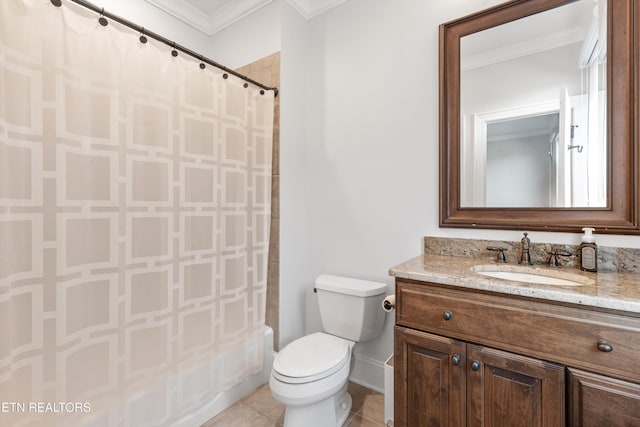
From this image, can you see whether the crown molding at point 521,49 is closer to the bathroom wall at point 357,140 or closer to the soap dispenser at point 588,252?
the bathroom wall at point 357,140

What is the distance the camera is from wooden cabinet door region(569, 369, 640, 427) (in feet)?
2.69

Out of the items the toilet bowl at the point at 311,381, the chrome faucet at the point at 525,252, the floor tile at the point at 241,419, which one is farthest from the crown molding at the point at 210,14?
the floor tile at the point at 241,419

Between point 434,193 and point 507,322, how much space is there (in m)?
0.82

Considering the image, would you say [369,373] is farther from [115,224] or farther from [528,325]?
[115,224]

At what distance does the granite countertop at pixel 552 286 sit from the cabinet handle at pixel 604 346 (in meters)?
0.10

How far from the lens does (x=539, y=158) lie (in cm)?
138

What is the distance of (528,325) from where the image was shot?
3.13 feet

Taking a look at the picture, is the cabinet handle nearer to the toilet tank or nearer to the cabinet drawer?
the cabinet drawer

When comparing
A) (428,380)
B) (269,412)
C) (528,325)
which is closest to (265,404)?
(269,412)

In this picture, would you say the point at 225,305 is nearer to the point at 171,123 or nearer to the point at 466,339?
the point at 171,123

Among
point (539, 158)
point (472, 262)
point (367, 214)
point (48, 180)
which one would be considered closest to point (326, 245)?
point (367, 214)

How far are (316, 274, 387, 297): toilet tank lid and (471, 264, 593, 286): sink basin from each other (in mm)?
570

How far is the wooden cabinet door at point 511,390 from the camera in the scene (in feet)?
2.99

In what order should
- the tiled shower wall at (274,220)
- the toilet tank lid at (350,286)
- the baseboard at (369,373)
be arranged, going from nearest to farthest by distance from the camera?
the toilet tank lid at (350,286)
the baseboard at (369,373)
the tiled shower wall at (274,220)
